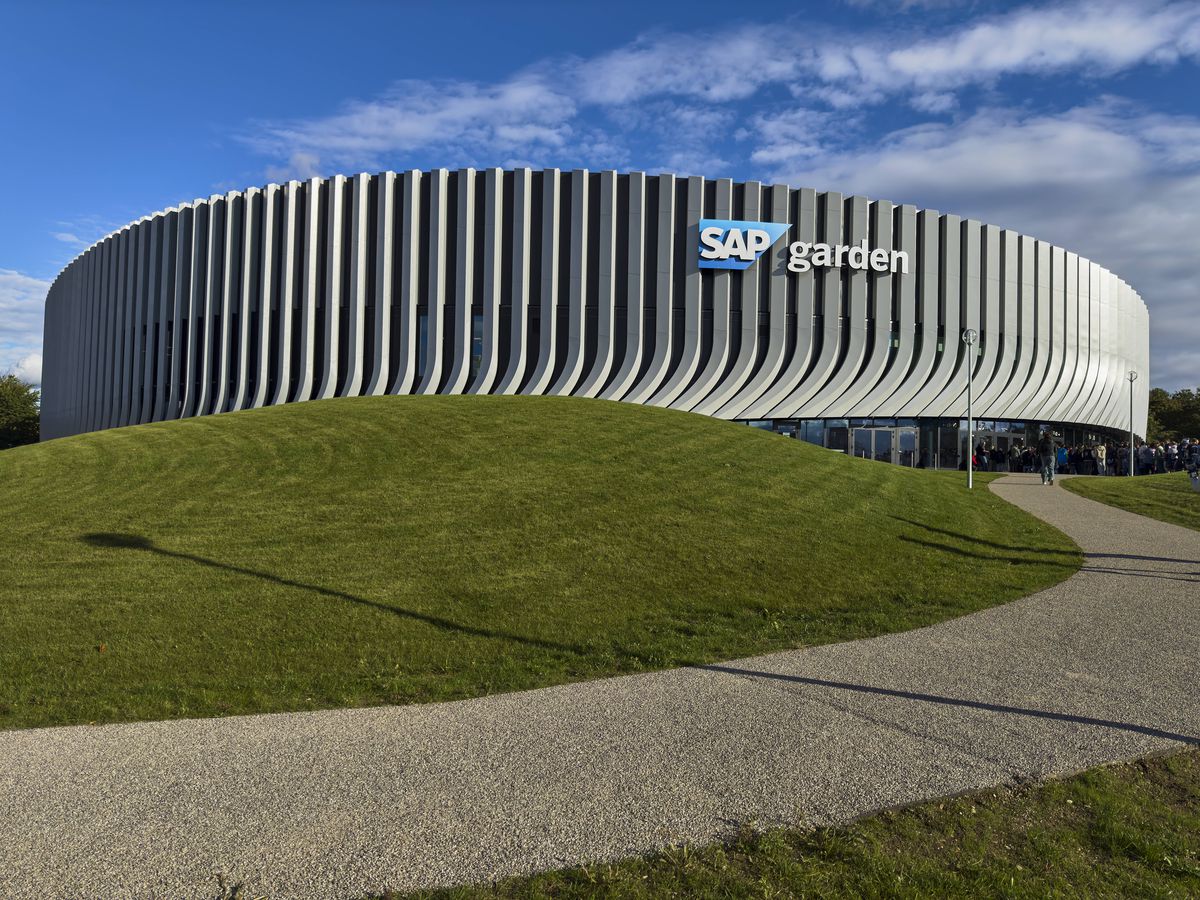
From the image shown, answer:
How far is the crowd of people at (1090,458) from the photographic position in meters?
36.0

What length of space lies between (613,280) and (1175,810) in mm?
35777

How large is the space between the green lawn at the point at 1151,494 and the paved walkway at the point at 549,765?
13.5m

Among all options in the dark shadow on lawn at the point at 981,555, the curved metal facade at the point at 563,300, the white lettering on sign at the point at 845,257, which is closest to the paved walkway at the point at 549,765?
the dark shadow on lawn at the point at 981,555

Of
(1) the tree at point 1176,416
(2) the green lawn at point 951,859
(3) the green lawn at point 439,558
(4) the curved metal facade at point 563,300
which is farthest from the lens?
(1) the tree at point 1176,416

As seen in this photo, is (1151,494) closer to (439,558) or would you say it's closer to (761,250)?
(439,558)

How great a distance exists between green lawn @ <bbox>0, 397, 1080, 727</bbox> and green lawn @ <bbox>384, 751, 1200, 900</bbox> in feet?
11.4

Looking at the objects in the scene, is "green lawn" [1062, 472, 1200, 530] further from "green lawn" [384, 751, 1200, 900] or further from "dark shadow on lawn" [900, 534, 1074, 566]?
"green lawn" [384, 751, 1200, 900]

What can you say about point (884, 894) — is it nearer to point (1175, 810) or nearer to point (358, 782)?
point (1175, 810)

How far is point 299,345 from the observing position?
39.9m

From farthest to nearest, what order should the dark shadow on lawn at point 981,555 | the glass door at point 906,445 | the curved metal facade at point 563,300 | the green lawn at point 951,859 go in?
1. the glass door at point 906,445
2. the curved metal facade at point 563,300
3. the dark shadow on lawn at point 981,555
4. the green lawn at point 951,859

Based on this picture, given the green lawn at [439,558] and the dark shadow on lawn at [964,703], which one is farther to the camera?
the green lawn at [439,558]

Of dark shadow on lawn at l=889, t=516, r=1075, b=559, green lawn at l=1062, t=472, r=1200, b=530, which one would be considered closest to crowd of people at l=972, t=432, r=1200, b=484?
green lawn at l=1062, t=472, r=1200, b=530

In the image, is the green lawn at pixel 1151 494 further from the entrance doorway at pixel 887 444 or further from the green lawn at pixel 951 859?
the green lawn at pixel 951 859

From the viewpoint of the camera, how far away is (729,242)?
128 ft
